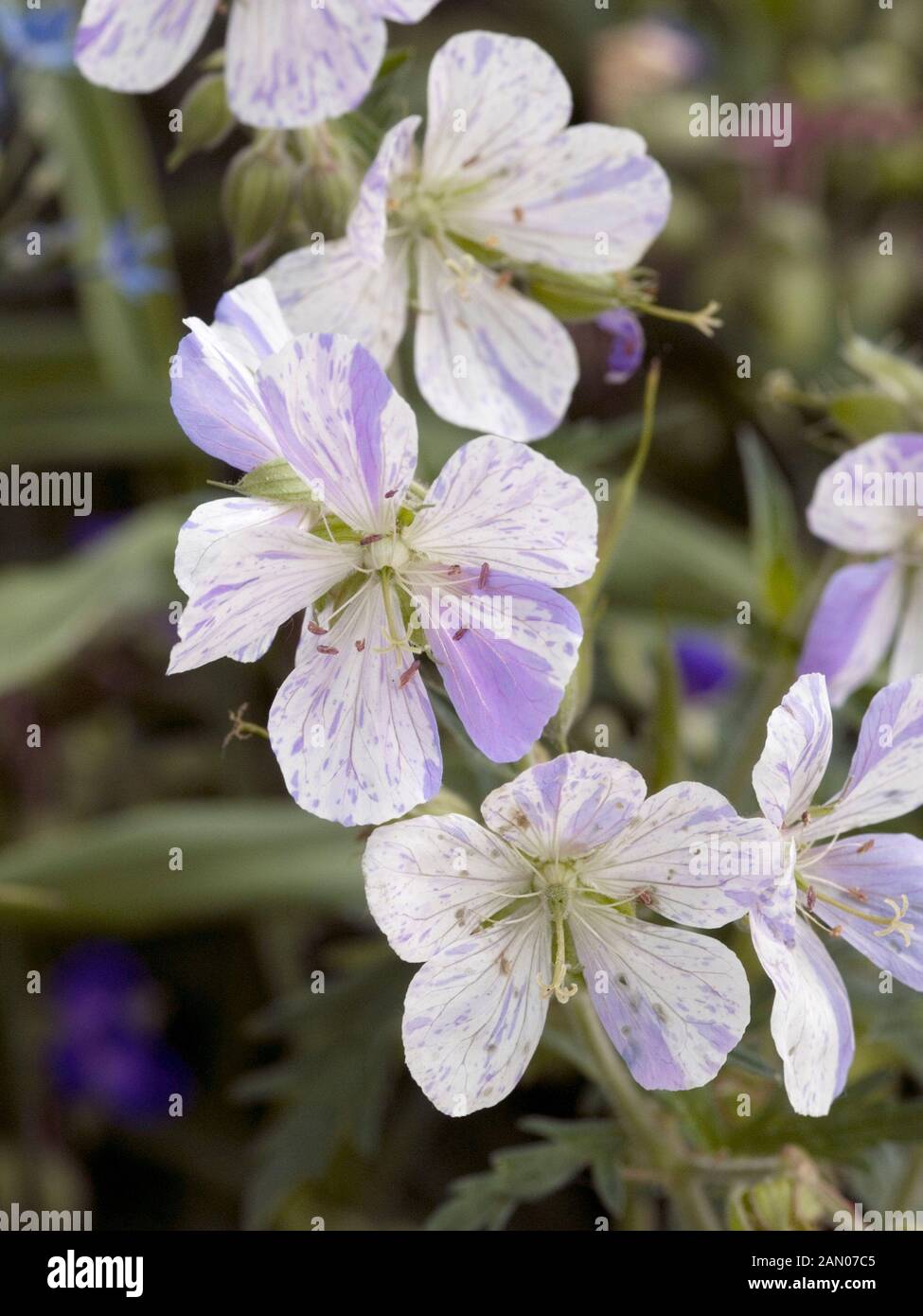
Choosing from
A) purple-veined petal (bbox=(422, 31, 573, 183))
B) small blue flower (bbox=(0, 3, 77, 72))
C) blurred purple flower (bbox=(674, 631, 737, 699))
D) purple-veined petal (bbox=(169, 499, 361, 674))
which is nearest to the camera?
purple-veined petal (bbox=(169, 499, 361, 674))

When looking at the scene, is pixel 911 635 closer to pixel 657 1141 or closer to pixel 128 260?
pixel 657 1141

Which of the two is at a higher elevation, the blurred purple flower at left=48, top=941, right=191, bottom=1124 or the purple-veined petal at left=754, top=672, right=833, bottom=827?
the purple-veined petal at left=754, top=672, right=833, bottom=827

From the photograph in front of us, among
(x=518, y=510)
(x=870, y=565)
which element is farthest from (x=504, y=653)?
(x=870, y=565)

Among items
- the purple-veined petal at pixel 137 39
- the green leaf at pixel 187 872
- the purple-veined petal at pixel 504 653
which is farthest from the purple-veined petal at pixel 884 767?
the green leaf at pixel 187 872

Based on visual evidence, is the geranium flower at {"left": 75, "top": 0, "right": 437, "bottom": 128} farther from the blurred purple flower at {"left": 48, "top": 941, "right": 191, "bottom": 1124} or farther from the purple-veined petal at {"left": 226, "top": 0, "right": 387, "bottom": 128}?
the blurred purple flower at {"left": 48, "top": 941, "right": 191, "bottom": 1124}

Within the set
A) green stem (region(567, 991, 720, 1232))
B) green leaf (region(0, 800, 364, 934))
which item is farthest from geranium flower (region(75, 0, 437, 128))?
green leaf (region(0, 800, 364, 934))
